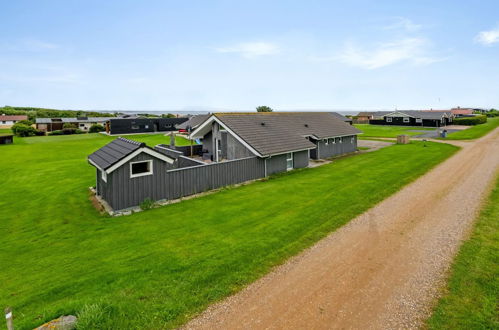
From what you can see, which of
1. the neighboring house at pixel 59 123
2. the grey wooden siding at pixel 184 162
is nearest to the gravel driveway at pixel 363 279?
the grey wooden siding at pixel 184 162

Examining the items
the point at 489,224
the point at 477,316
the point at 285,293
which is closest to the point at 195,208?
the point at 285,293

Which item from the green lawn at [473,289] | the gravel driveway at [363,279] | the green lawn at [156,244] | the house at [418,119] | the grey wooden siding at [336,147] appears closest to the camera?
the green lawn at [473,289]

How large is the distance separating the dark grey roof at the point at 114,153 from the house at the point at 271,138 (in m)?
8.73

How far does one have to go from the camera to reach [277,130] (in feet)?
85.8

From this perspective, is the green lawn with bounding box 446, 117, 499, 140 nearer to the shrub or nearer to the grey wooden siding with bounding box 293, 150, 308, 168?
the shrub

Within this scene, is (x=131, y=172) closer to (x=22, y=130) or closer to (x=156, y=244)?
(x=156, y=244)

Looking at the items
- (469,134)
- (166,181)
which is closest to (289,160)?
(166,181)

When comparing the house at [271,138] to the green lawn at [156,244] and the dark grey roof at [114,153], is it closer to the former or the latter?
the green lawn at [156,244]

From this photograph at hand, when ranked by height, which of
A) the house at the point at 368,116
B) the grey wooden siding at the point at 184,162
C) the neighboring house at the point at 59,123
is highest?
the house at the point at 368,116

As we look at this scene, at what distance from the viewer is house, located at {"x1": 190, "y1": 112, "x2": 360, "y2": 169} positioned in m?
22.8

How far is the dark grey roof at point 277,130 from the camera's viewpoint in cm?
2288

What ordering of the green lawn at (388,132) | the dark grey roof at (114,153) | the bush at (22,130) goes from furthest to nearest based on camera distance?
the bush at (22,130)
the green lawn at (388,132)
the dark grey roof at (114,153)

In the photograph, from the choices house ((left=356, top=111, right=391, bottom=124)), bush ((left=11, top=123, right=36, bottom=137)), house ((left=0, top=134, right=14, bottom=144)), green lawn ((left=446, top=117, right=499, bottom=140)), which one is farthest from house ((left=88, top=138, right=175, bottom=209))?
house ((left=356, top=111, right=391, bottom=124))

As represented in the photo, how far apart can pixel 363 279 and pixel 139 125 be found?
75.6 m
